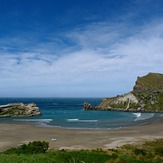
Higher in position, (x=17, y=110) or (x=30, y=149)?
(x=17, y=110)

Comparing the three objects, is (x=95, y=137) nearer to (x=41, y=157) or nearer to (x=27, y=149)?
(x=27, y=149)

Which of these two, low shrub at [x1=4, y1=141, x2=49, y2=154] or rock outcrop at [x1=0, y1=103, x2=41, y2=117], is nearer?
low shrub at [x1=4, y1=141, x2=49, y2=154]

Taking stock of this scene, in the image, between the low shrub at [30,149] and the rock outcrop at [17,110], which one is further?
the rock outcrop at [17,110]

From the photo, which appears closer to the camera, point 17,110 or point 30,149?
point 30,149

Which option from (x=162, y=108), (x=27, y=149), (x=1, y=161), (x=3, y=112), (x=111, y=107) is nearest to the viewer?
(x=1, y=161)

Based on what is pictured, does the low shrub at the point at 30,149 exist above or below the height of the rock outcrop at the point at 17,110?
below

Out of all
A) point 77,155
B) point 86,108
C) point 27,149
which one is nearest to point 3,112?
point 86,108

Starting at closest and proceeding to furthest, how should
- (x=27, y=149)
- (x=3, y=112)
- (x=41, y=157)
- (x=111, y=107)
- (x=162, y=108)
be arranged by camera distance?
1. (x=41, y=157)
2. (x=27, y=149)
3. (x=3, y=112)
4. (x=162, y=108)
5. (x=111, y=107)

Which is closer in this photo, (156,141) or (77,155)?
Result: (77,155)

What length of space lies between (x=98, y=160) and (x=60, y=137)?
40569 mm

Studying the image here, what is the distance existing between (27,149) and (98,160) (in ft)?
40.5

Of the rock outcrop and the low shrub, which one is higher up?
the rock outcrop

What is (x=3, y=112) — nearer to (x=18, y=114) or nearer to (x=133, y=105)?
(x=18, y=114)

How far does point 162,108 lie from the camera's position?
183 meters
